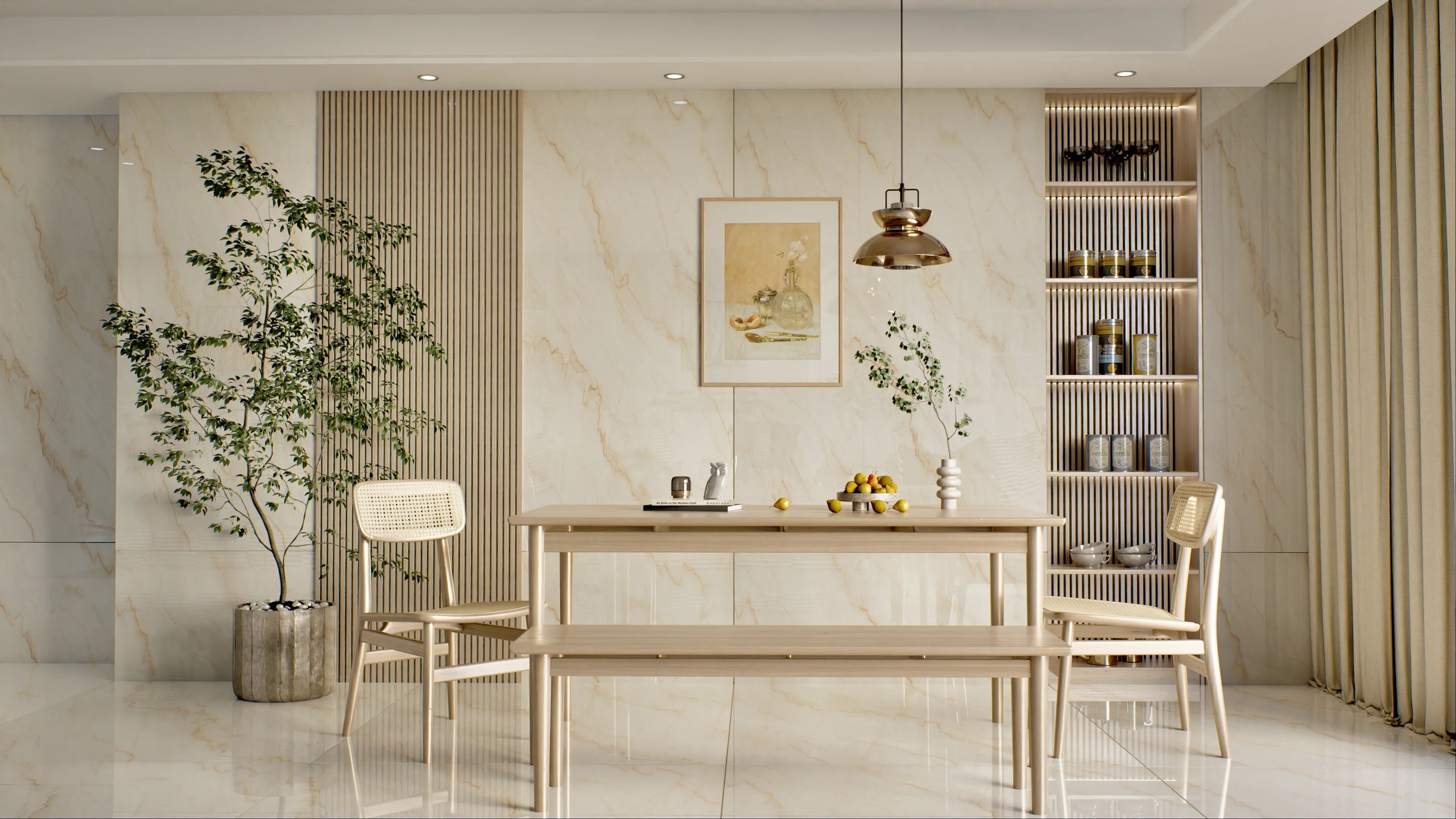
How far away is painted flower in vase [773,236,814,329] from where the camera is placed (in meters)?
4.85

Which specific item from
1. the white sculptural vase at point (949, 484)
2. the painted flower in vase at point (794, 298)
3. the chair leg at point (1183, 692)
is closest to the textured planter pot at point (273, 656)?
the painted flower in vase at point (794, 298)

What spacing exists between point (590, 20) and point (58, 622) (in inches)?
171

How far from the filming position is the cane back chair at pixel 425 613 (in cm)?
365

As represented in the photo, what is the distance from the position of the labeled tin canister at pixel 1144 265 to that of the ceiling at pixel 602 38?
33.7 inches

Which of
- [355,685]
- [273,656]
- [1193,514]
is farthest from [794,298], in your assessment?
[273,656]

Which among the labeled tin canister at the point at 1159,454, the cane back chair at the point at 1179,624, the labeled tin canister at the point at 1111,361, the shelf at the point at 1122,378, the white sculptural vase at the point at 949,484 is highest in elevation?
the labeled tin canister at the point at 1111,361

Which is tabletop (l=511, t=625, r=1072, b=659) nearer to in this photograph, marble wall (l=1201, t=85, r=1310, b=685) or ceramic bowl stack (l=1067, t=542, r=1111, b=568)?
ceramic bowl stack (l=1067, t=542, r=1111, b=568)

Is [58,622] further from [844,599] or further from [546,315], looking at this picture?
[844,599]

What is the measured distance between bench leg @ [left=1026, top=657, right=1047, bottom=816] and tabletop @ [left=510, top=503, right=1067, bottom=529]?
0.59m

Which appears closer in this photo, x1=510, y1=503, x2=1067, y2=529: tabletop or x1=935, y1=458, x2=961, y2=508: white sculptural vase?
x1=510, y1=503, x2=1067, y2=529: tabletop

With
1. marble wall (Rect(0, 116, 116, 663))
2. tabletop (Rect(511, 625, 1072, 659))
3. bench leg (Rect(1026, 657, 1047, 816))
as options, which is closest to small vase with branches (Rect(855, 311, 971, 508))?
tabletop (Rect(511, 625, 1072, 659))

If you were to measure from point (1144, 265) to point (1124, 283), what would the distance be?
0.45 feet

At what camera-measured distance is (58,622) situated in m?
5.35

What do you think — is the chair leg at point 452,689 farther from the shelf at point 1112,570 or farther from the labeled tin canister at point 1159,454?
the labeled tin canister at point 1159,454
